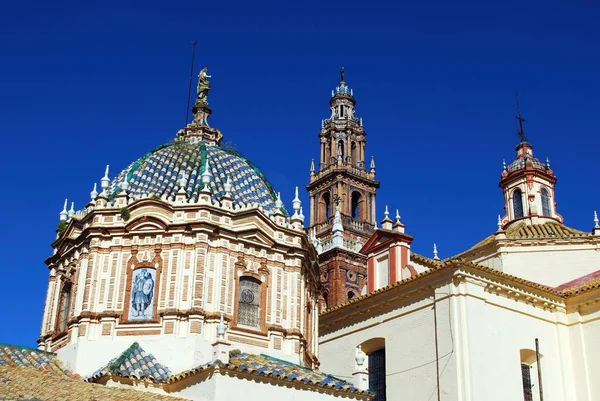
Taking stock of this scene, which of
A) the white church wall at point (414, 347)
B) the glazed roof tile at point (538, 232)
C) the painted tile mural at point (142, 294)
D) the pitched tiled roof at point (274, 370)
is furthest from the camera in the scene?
the glazed roof tile at point (538, 232)

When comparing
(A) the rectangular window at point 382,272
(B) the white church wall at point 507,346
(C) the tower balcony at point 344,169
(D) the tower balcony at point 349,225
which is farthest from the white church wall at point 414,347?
(C) the tower balcony at point 344,169

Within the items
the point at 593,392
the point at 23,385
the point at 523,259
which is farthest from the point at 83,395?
the point at 523,259

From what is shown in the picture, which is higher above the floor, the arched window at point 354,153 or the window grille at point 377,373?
the arched window at point 354,153

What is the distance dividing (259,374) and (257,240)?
5.84m

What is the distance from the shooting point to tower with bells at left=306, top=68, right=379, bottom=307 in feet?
192

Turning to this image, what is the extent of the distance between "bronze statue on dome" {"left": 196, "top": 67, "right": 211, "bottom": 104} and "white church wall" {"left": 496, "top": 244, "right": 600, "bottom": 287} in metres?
14.5

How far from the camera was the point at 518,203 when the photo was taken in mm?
41969

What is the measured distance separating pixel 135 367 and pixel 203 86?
13732 millimetres

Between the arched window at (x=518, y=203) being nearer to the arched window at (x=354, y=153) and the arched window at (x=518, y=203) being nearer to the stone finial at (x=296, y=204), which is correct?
the stone finial at (x=296, y=204)

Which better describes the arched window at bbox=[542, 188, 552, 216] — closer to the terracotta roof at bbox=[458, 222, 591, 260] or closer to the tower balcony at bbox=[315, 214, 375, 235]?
the terracotta roof at bbox=[458, 222, 591, 260]

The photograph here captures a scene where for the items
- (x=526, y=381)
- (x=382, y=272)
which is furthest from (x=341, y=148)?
(x=526, y=381)

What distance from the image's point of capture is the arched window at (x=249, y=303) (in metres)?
27.0

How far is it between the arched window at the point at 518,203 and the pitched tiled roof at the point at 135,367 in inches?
894

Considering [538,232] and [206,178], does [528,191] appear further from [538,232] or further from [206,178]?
[206,178]
